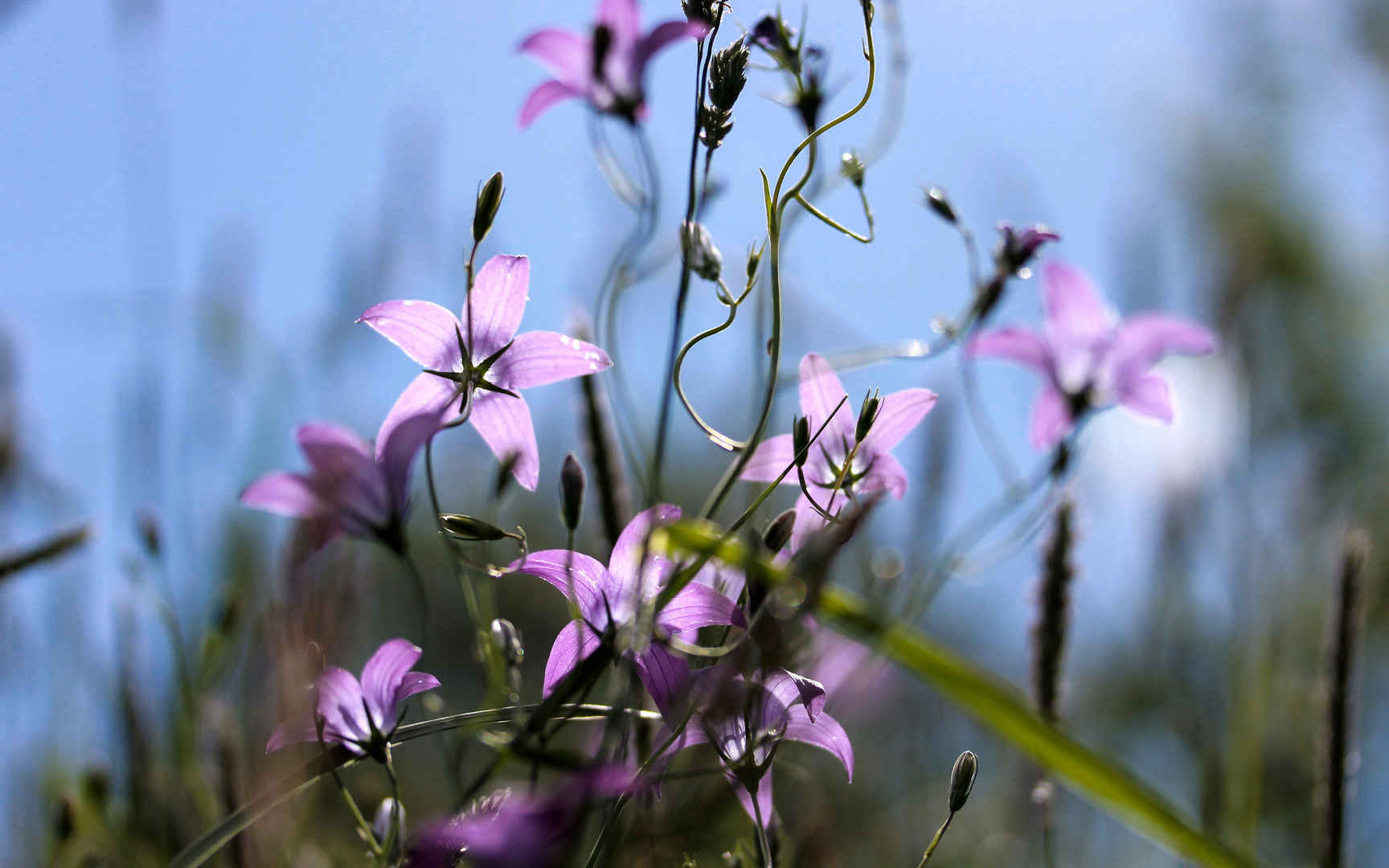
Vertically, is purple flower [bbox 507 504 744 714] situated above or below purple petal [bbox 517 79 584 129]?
below

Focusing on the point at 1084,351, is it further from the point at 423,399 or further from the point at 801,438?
the point at 423,399

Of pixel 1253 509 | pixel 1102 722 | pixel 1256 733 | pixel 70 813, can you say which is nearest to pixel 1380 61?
pixel 1102 722

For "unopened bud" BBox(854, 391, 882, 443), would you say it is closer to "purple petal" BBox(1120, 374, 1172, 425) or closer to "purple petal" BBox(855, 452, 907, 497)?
"purple petal" BBox(855, 452, 907, 497)

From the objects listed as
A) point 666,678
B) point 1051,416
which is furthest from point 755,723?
point 1051,416

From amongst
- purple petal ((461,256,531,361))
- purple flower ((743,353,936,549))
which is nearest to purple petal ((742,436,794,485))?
purple flower ((743,353,936,549))

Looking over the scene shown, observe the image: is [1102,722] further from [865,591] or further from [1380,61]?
[1380,61]

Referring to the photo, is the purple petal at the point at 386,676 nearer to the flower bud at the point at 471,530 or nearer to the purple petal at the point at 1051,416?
the flower bud at the point at 471,530

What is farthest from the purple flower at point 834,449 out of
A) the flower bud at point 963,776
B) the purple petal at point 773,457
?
the flower bud at point 963,776

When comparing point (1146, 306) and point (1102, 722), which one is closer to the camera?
point (1146, 306)
